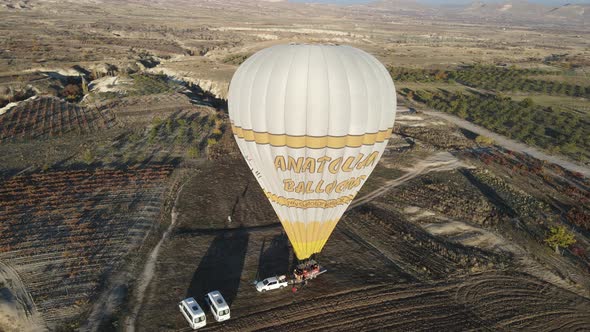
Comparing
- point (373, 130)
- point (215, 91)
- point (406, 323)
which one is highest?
point (373, 130)

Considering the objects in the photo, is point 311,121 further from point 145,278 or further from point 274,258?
point 145,278

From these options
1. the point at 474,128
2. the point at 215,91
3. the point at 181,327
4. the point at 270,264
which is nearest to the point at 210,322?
the point at 181,327

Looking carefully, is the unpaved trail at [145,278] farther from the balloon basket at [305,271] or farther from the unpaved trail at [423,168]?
the unpaved trail at [423,168]

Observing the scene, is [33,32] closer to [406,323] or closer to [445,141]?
[445,141]

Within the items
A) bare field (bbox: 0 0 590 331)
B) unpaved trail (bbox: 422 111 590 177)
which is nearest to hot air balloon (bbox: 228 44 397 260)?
bare field (bbox: 0 0 590 331)

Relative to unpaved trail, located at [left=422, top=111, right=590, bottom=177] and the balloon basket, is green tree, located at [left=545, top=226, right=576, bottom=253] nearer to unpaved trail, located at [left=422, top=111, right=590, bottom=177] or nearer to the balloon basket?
the balloon basket

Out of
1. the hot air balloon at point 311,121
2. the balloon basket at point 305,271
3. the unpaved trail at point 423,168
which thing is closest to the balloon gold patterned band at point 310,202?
the hot air balloon at point 311,121
